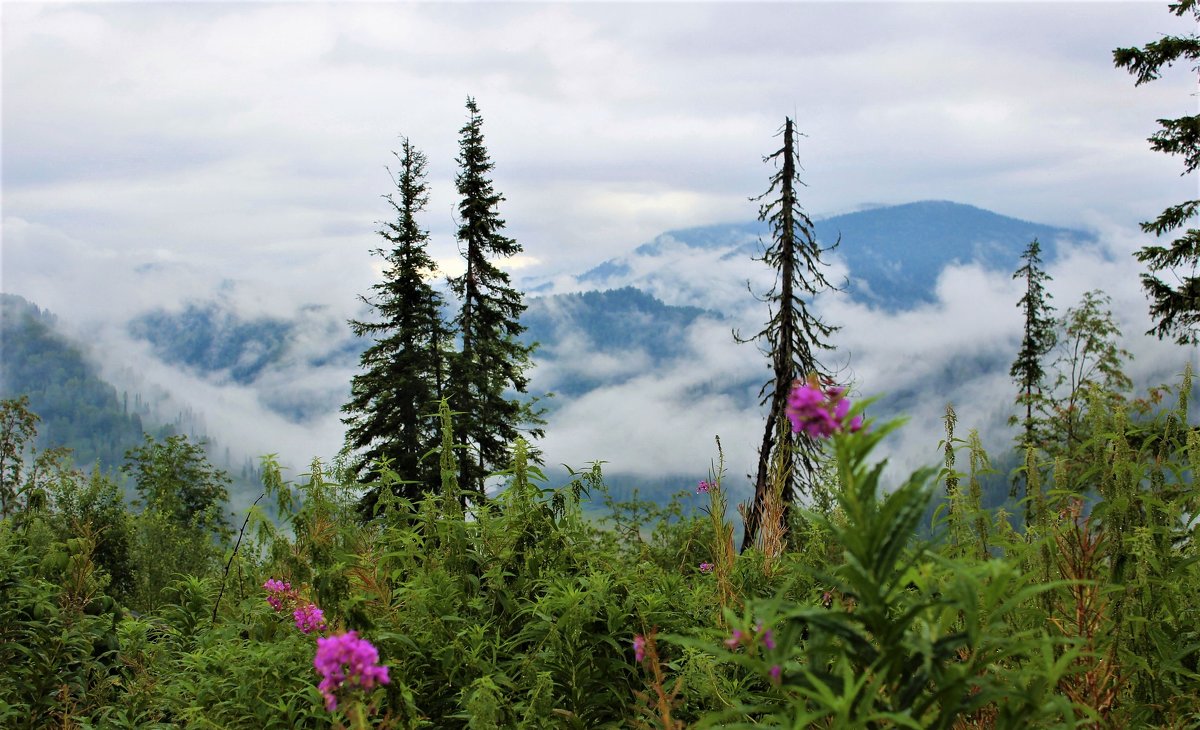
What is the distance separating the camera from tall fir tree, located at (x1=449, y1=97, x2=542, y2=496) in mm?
27577

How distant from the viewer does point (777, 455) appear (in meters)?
4.61

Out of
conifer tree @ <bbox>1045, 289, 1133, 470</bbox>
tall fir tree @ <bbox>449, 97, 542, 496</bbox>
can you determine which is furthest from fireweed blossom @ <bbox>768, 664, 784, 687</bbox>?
conifer tree @ <bbox>1045, 289, 1133, 470</bbox>

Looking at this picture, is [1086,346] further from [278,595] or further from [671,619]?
[278,595]

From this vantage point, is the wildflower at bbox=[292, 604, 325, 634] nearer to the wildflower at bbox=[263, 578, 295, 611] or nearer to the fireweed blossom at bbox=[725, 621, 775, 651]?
the wildflower at bbox=[263, 578, 295, 611]

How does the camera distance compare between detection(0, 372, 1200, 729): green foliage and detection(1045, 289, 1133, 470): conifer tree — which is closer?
detection(0, 372, 1200, 729): green foliage

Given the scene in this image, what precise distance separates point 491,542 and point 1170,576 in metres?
2.62

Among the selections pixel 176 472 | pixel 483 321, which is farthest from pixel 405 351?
pixel 176 472

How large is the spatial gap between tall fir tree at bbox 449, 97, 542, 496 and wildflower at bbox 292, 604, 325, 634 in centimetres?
2436

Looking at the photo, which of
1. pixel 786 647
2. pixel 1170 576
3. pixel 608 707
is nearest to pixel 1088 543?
pixel 1170 576

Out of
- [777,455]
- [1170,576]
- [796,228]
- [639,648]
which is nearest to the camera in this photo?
[639,648]

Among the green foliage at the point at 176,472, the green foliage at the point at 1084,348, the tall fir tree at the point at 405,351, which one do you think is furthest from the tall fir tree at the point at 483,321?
the green foliage at the point at 1084,348

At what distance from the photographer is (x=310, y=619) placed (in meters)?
2.87

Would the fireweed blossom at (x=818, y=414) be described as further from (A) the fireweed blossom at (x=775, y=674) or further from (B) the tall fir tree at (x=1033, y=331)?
(B) the tall fir tree at (x=1033, y=331)

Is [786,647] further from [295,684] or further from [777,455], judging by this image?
[777,455]
